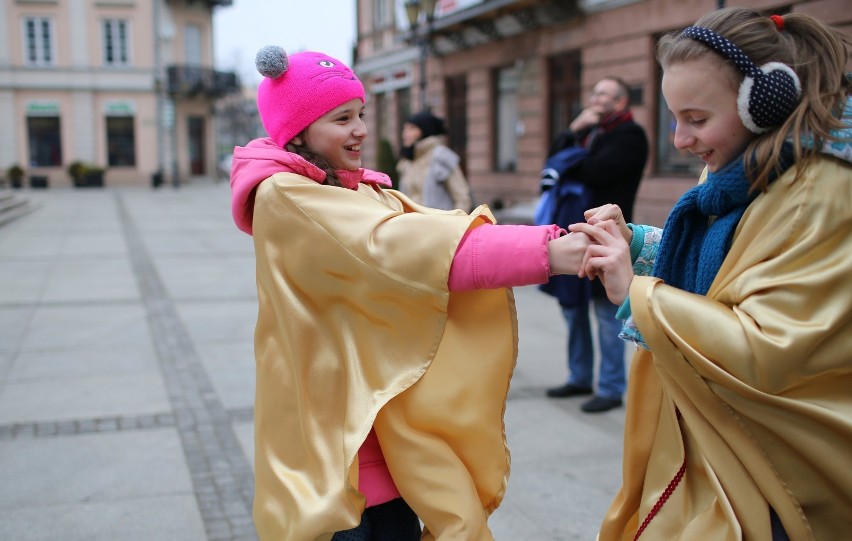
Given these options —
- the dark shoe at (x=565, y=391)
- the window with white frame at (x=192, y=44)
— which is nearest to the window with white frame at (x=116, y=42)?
the window with white frame at (x=192, y=44)

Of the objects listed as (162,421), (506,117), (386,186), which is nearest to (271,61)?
(386,186)

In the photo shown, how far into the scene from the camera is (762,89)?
1.54 m

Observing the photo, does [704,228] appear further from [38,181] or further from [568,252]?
[38,181]

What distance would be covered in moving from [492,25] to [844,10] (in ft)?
31.1

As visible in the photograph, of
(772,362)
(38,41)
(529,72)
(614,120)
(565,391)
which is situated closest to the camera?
(772,362)

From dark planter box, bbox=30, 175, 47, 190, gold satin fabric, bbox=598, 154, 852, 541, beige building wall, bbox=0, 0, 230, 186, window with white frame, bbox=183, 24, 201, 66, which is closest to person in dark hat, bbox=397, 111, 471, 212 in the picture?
gold satin fabric, bbox=598, 154, 852, 541

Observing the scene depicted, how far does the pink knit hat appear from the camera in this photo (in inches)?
79.7

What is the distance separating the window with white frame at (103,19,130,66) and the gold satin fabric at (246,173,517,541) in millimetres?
42720

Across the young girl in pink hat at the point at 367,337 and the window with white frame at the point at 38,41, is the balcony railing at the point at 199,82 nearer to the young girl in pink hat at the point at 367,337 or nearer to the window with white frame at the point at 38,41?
the window with white frame at the point at 38,41

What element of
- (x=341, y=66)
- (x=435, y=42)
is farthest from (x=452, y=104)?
(x=341, y=66)

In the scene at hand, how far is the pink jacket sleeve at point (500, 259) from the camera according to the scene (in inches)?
68.6

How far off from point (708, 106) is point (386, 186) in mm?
1082

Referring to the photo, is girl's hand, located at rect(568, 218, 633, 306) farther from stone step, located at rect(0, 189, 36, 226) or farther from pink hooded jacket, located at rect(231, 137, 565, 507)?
stone step, located at rect(0, 189, 36, 226)

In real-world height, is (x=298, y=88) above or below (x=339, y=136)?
above
